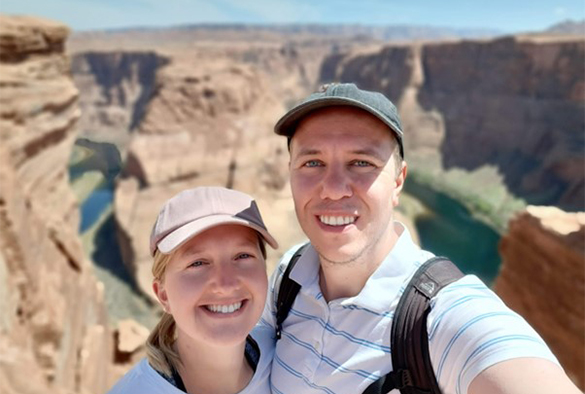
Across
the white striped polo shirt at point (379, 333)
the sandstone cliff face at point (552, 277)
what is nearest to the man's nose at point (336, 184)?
the white striped polo shirt at point (379, 333)

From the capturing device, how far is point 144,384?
195cm

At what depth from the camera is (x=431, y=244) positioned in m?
31.2

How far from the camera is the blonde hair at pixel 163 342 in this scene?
210cm

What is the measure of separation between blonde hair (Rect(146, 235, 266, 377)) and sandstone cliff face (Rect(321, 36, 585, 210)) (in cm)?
3606

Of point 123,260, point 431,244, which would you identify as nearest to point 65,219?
point 123,260

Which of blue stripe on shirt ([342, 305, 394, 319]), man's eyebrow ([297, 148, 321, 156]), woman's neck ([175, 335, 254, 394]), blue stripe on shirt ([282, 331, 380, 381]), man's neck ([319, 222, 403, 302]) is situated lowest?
woman's neck ([175, 335, 254, 394])

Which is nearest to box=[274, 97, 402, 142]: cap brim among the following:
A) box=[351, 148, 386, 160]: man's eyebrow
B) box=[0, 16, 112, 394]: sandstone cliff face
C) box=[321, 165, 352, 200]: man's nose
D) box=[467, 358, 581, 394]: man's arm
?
box=[351, 148, 386, 160]: man's eyebrow

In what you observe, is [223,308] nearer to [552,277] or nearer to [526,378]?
[526,378]

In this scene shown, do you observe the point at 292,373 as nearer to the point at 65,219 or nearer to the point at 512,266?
the point at 512,266

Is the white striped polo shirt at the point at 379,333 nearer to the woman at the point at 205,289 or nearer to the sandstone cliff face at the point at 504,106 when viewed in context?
the woman at the point at 205,289

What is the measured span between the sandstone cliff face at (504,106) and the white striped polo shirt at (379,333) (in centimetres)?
3561

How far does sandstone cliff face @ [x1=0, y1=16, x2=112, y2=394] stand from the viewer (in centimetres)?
642

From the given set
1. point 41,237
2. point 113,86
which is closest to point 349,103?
point 41,237

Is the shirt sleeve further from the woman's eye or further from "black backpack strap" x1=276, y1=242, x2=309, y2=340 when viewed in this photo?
the woman's eye
